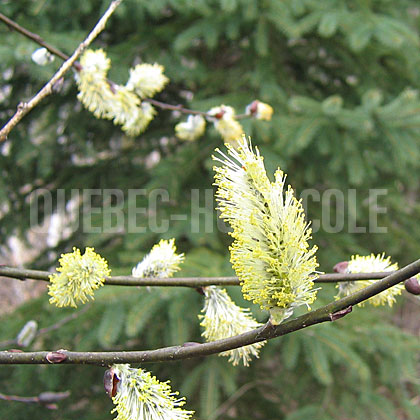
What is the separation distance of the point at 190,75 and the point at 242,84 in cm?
27

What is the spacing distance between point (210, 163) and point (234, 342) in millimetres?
1586

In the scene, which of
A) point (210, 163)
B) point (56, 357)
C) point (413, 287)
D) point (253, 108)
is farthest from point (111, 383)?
point (210, 163)

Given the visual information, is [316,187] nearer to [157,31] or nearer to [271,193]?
[157,31]

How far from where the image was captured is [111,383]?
573 mm

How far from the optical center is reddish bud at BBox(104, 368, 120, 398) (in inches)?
22.5

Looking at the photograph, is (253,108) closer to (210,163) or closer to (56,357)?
(56,357)

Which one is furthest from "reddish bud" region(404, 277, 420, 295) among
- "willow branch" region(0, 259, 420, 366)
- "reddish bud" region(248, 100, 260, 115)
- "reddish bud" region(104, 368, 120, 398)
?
"reddish bud" region(248, 100, 260, 115)

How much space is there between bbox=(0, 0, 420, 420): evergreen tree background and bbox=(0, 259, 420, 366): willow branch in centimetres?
114

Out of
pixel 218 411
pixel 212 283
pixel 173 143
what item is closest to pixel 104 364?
pixel 212 283

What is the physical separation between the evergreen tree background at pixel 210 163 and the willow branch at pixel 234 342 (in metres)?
1.14

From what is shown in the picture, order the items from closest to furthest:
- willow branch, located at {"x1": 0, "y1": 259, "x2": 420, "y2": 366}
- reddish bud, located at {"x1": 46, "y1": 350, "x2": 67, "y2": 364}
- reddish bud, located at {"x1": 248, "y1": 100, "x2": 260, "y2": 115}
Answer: willow branch, located at {"x1": 0, "y1": 259, "x2": 420, "y2": 366} → reddish bud, located at {"x1": 46, "y1": 350, "x2": 67, "y2": 364} → reddish bud, located at {"x1": 248, "y1": 100, "x2": 260, "y2": 115}

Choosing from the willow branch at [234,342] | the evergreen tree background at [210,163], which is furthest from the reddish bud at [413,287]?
the evergreen tree background at [210,163]

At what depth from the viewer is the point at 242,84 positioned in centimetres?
245

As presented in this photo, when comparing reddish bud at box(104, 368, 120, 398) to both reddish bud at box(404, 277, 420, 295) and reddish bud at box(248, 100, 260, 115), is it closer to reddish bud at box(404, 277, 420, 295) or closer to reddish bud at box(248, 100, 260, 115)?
reddish bud at box(404, 277, 420, 295)
